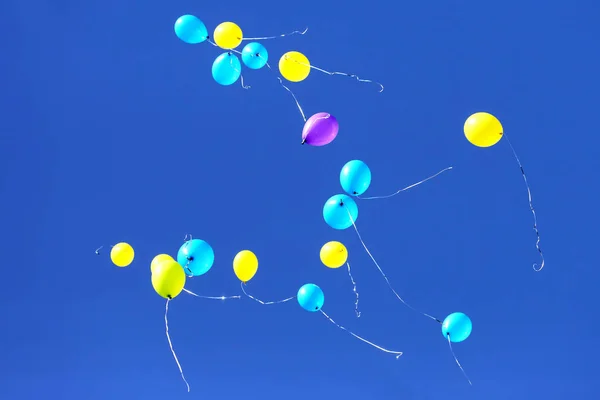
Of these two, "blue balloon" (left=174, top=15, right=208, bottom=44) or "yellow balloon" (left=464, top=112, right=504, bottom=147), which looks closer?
"yellow balloon" (left=464, top=112, right=504, bottom=147)

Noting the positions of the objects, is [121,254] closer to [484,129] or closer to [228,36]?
[228,36]

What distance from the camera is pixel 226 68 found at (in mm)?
8562

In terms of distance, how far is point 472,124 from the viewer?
302 inches

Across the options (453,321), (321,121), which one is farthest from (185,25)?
(453,321)

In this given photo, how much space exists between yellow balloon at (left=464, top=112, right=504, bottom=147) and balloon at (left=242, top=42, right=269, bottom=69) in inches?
103

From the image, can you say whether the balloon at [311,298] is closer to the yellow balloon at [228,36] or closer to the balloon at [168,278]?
the balloon at [168,278]

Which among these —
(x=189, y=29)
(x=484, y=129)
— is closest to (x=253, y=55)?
(x=189, y=29)

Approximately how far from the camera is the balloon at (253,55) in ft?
28.0

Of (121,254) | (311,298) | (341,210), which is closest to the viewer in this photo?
(341,210)

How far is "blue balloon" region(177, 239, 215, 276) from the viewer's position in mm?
7934

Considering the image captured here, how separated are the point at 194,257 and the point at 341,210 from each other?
173cm

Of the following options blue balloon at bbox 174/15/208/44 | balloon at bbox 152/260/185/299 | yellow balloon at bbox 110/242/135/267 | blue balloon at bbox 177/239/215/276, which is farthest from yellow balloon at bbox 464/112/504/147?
yellow balloon at bbox 110/242/135/267

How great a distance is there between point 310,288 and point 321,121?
2202 mm

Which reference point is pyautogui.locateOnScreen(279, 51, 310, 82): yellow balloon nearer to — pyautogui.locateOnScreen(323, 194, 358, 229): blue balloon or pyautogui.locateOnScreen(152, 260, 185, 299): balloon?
pyautogui.locateOnScreen(323, 194, 358, 229): blue balloon
